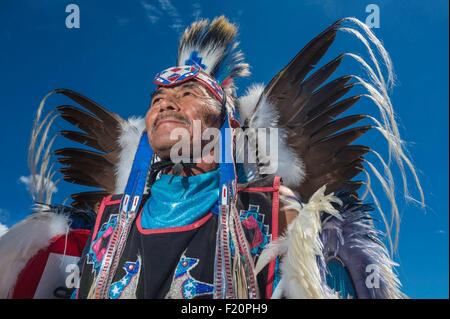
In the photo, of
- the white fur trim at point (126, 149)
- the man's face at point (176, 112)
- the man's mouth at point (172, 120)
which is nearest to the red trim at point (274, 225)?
the man's face at point (176, 112)

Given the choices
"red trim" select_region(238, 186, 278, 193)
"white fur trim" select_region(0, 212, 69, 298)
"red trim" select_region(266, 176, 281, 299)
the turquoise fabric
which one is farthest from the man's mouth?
the turquoise fabric

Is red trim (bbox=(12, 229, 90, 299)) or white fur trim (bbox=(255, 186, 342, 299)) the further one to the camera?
red trim (bbox=(12, 229, 90, 299))

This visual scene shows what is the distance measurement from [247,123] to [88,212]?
134cm

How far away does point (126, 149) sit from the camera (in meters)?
3.13

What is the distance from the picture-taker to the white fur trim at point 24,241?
2.31 m

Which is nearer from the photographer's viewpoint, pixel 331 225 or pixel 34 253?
pixel 331 225

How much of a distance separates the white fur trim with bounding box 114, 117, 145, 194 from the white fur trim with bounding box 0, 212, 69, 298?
1.85ft

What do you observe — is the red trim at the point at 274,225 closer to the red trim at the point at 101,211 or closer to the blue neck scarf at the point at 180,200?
→ the blue neck scarf at the point at 180,200

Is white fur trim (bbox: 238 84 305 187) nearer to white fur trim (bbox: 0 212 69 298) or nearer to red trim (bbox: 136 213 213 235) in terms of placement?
red trim (bbox: 136 213 213 235)

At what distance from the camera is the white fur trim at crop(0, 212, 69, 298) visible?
Answer: 7.58ft
